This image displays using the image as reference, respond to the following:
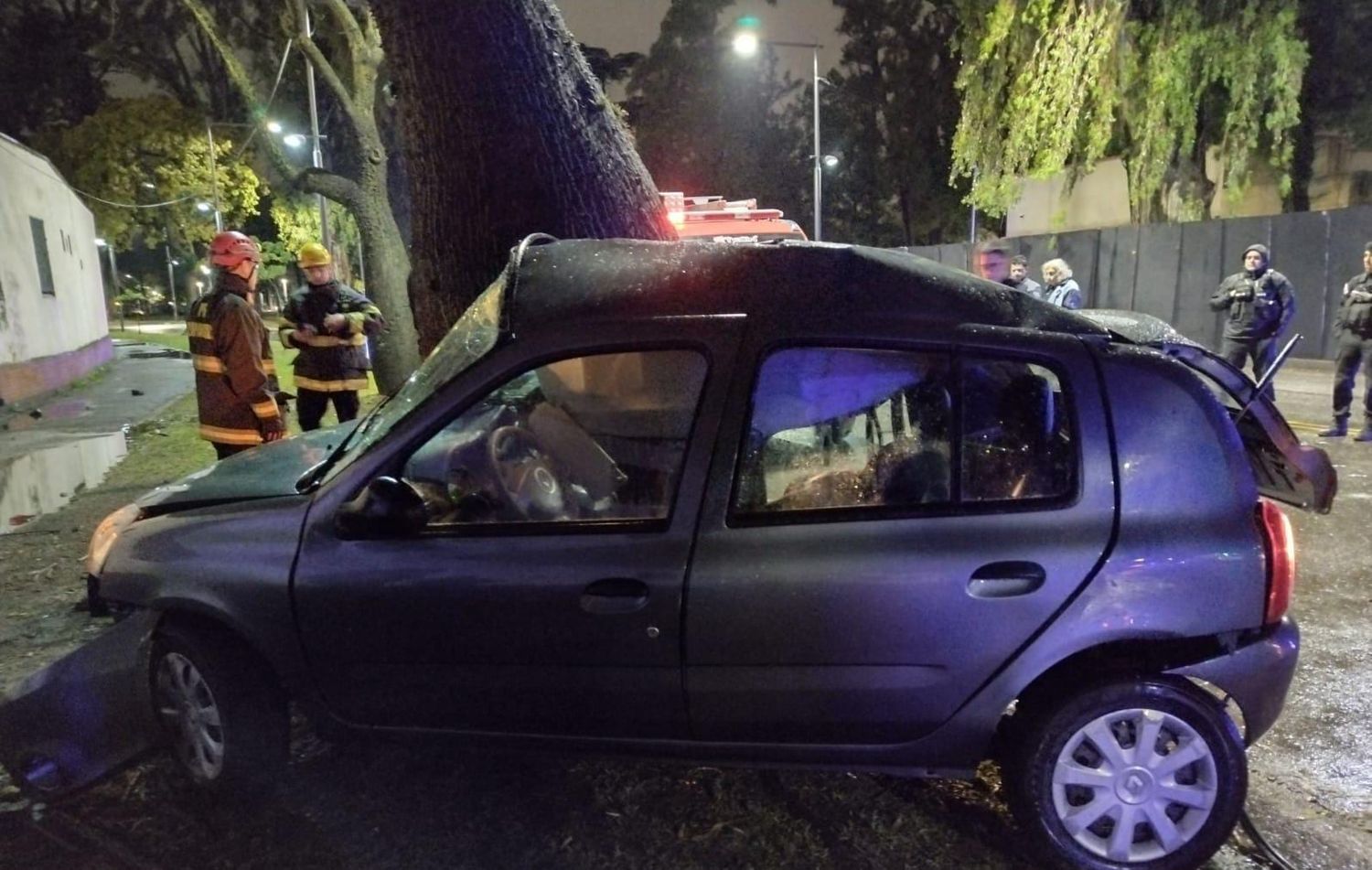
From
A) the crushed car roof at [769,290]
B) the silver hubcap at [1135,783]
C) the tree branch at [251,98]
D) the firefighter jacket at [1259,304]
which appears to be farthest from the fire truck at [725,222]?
the tree branch at [251,98]

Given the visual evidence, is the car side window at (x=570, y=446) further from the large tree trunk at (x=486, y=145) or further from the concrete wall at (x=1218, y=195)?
the concrete wall at (x=1218, y=195)

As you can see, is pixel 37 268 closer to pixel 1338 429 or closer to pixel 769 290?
pixel 769 290

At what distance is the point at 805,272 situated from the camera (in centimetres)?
277

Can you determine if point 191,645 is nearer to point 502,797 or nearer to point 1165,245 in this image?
point 502,797

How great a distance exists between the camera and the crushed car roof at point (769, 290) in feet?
8.72

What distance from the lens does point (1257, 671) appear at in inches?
99.4

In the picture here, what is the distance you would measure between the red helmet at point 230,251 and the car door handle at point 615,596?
3.38 meters

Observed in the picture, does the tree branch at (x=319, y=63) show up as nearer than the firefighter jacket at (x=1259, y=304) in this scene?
No

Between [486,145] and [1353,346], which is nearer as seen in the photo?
[486,145]

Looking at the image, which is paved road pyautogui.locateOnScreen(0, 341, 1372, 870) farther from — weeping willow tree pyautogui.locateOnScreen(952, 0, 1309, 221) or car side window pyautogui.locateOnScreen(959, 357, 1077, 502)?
weeping willow tree pyautogui.locateOnScreen(952, 0, 1309, 221)

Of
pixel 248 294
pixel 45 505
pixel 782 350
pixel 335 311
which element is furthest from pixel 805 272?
pixel 45 505

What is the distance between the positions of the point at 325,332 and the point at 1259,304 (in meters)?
7.65

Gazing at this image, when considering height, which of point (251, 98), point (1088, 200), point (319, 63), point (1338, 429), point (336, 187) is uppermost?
point (319, 63)

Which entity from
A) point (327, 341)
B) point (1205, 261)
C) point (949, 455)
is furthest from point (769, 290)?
point (1205, 261)
